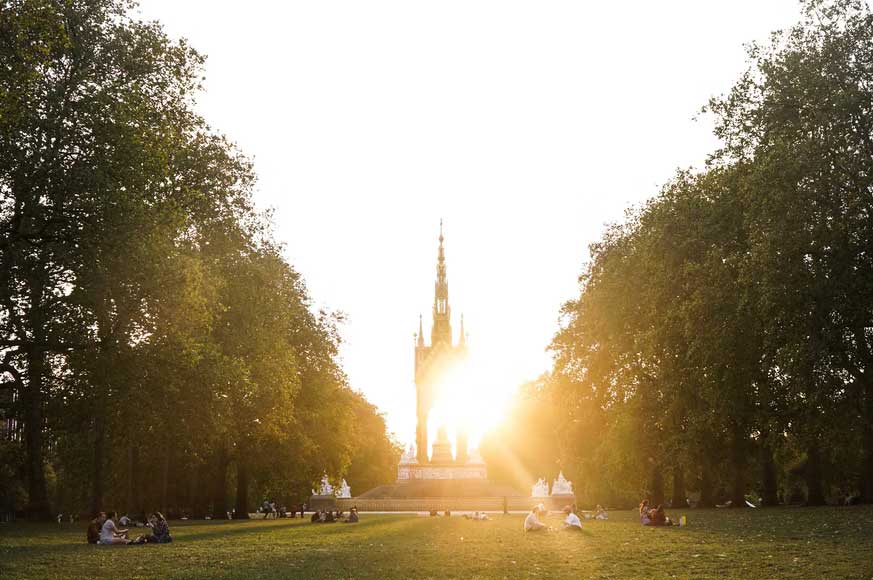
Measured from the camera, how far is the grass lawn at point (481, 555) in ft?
48.9

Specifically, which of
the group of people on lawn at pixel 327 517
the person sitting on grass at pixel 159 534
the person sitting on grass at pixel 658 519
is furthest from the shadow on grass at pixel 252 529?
the person sitting on grass at pixel 658 519

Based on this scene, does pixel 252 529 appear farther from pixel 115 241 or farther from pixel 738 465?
pixel 738 465

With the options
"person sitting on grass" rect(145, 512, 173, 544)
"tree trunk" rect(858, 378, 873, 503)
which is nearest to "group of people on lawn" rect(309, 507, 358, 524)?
"person sitting on grass" rect(145, 512, 173, 544)

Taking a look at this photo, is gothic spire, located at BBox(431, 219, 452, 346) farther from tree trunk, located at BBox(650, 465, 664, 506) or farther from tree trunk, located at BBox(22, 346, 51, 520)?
tree trunk, located at BBox(22, 346, 51, 520)

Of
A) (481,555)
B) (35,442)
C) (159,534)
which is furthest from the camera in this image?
(35,442)

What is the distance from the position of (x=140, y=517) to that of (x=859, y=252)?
114 feet

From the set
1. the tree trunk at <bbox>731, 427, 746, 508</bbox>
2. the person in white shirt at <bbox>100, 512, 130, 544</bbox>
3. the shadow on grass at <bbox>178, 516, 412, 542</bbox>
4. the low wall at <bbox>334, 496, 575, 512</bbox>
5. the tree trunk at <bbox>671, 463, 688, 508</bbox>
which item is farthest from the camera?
the low wall at <bbox>334, 496, 575, 512</bbox>

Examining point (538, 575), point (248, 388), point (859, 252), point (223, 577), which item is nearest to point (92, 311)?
point (248, 388)

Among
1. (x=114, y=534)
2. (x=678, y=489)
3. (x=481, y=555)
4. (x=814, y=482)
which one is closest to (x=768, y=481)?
(x=814, y=482)

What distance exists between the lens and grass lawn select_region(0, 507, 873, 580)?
14.9 metres

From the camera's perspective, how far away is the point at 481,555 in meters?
19.0

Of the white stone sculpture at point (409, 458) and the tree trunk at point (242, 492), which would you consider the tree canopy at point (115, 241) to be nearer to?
the tree trunk at point (242, 492)

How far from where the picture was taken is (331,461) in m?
58.1

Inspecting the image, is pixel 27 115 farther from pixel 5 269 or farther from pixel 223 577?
pixel 223 577
